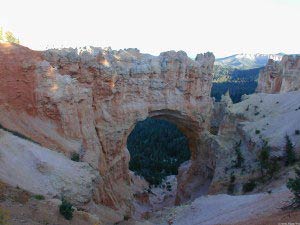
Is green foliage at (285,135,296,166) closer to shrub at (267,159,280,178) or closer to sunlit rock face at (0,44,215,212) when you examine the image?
shrub at (267,159,280,178)

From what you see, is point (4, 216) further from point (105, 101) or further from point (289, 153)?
point (105, 101)

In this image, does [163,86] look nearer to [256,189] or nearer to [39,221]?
[256,189]

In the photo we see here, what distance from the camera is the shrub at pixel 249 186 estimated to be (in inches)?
908

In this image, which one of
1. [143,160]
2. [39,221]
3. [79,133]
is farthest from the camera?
[143,160]

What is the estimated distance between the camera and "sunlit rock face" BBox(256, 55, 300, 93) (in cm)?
4050

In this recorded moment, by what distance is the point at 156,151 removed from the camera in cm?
5312

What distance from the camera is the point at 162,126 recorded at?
6575 centimetres

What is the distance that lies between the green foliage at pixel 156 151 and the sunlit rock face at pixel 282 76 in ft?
48.5

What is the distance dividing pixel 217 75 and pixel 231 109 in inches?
4131

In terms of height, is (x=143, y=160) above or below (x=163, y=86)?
below

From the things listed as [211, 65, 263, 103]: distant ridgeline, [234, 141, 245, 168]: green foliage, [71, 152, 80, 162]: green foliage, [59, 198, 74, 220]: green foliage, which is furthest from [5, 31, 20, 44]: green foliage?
[211, 65, 263, 103]: distant ridgeline

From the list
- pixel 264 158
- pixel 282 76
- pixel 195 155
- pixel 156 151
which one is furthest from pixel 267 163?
pixel 156 151

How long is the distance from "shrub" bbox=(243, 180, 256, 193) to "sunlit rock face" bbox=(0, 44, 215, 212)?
23.0 feet

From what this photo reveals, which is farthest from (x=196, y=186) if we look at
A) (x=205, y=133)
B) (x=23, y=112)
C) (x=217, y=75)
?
(x=217, y=75)
